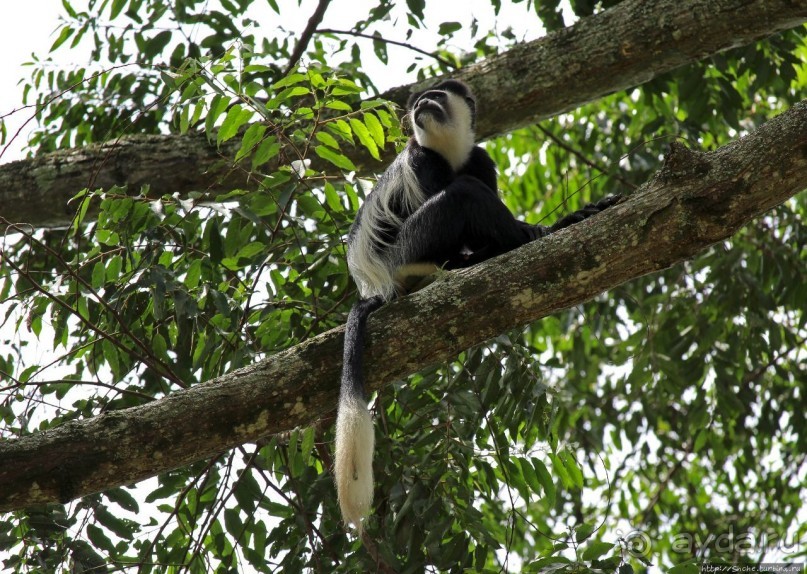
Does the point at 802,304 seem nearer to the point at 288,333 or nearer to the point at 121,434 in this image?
A: the point at 288,333

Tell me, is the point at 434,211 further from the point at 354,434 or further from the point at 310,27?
the point at 310,27

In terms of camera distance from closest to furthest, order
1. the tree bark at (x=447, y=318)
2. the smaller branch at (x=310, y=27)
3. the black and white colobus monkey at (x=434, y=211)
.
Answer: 1. the tree bark at (x=447, y=318)
2. the black and white colobus monkey at (x=434, y=211)
3. the smaller branch at (x=310, y=27)

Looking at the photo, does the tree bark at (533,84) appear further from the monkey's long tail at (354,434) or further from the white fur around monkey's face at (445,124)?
the monkey's long tail at (354,434)

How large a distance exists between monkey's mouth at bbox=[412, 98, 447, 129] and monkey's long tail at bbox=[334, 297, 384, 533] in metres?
1.24

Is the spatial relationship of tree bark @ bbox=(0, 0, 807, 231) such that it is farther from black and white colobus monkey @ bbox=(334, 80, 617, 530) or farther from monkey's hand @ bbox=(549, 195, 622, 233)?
monkey's hand @ bbox=(549, 195, 622, 233)

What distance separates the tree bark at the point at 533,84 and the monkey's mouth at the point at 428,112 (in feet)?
0.98

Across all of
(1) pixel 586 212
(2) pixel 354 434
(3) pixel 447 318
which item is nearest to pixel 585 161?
(1) pixel 586 212

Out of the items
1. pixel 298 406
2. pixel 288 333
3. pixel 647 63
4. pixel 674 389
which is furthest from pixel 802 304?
pixel 298 406

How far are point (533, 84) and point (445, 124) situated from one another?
0.41 metres

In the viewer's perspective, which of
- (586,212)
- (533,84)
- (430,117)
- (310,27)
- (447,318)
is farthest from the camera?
(310,27)

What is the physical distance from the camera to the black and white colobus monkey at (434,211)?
2.56 meters

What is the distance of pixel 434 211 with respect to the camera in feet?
8.57

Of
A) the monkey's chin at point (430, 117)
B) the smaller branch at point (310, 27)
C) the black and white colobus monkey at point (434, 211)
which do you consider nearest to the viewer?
the black and white colobus monkey at point (434, 211)

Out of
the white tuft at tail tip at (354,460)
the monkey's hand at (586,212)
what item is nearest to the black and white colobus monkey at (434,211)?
the monkey's hand at (586,212)
